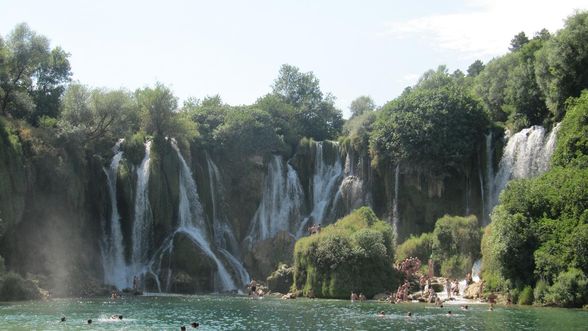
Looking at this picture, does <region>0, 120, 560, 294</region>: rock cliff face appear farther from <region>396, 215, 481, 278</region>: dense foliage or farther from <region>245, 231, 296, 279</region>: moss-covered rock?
<region>396, 215, 481, 278</region>: dense foliage

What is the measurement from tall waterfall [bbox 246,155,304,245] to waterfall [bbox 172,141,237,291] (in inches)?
235

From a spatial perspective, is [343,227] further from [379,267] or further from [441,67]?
[441,67]

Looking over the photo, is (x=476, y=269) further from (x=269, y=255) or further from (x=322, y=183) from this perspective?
(x=322, y=183)

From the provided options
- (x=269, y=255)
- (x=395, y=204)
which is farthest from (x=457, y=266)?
(x=269, y=255)

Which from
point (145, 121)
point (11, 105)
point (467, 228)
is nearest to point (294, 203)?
point (145, 121)

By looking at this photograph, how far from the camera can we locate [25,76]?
72.1 m

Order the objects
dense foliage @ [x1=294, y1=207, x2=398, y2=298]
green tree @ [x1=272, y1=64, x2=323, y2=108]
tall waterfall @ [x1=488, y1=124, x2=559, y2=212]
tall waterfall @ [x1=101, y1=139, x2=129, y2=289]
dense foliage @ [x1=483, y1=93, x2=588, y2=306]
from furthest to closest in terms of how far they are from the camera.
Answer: green tree @ [x1=272, y1=64, x2=323, y2=108]
tall waterfall @ [x1=101, y1=139, x2=129, y2=289]
tall waterfall @ [x1=488, y1=124, x2=559, y2=212]
dense foliage @ [x1=294, y1=207, x2=398, y2=298]
dense foliage @ [x1=483, y1=93, x2=588, y2=306]

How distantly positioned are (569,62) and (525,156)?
803cm

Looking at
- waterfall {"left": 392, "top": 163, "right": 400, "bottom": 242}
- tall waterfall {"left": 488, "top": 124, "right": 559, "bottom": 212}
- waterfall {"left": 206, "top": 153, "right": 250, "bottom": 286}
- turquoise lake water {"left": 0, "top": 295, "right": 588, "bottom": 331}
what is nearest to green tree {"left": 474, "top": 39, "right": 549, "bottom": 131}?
tall waterfall {"left": 488, "top": 124, "right": 559, "bottom": 212}

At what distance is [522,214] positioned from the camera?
52.5 meters

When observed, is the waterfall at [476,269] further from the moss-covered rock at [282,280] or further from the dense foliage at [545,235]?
the moss-covered rock at [282,280]

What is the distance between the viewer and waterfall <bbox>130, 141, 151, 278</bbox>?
69.2 metres

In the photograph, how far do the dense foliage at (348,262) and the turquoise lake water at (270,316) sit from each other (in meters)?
4.09

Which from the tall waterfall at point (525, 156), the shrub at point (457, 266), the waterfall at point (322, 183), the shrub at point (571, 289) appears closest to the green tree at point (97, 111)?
the waterfall at point (322, 183)
